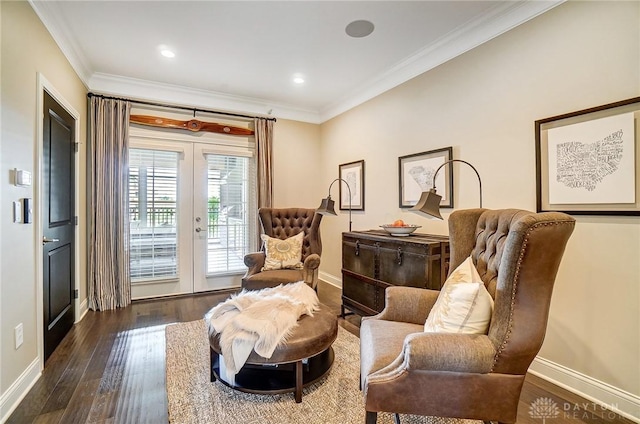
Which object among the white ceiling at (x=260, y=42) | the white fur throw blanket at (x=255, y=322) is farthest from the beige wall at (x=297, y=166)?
the white fur throw blanket at (x=255, y=322)

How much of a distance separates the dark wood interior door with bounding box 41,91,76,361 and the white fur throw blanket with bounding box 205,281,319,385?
1547mm

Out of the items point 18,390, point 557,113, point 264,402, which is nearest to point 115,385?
point 18,390

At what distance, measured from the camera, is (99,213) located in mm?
3607

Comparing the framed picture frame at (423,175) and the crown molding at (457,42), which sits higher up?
the crown molding at (457,42)

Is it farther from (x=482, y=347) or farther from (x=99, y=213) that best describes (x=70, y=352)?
(x=482, y=347)

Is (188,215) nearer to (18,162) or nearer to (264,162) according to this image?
(264,162)

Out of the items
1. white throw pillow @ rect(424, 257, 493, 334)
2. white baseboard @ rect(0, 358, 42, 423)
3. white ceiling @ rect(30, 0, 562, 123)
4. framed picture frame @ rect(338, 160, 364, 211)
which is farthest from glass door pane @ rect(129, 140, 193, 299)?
white throw pillow @ rect(424, 257, 493, 334)

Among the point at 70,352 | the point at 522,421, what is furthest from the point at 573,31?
the point at 70,352

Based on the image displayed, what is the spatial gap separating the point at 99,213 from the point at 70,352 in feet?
5.37

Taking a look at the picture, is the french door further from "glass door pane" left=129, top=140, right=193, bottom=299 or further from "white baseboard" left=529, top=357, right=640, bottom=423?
"white baseboard" left=529, top=357, right=640, bottom=423

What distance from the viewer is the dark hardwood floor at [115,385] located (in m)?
1.81

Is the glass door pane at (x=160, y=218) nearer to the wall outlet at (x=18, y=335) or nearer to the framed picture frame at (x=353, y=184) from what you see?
the wall outlet at (x=18, y=335)

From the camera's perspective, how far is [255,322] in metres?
1.91

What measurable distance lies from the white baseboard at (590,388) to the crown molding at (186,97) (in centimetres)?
431
